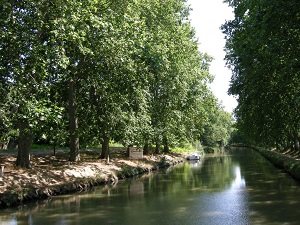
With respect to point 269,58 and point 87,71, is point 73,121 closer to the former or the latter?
point 87,71

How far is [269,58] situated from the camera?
17.8 metres

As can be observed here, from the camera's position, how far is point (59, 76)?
20.1 m

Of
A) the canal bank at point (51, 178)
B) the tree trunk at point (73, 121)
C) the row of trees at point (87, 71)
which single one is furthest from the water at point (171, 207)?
the tree trunk at point (73, 121)

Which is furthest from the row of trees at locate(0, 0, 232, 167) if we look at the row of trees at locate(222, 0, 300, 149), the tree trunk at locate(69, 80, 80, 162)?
the row of trees at locate(222, 0, 300, 149)

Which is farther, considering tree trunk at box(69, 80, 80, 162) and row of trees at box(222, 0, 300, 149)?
tree trunk at box(69, 80, 80, 162)

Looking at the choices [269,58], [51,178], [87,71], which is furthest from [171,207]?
[87,71]

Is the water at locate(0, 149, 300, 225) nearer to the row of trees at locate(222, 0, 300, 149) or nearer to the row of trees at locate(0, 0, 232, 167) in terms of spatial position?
the row of trees at locate(0, 0, 232, 167)

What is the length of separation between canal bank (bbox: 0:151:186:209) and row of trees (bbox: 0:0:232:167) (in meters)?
1.84

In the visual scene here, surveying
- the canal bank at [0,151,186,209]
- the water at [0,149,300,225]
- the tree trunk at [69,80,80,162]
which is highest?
the tree trunk at [69,80,80,162]

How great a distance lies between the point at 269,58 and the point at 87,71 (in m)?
11.7

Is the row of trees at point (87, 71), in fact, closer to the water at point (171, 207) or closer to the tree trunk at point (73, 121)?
the tree trunk at point (73, 121)

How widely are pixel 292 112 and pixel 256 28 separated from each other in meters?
8.41

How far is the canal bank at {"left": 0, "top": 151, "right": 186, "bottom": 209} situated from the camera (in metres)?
16.5

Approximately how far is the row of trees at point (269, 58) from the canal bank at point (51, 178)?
34.6 ft
